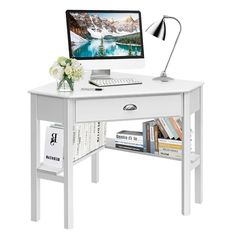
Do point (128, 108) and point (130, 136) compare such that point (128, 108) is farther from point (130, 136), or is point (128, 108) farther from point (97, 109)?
point (130, 136)

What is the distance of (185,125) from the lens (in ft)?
18.0

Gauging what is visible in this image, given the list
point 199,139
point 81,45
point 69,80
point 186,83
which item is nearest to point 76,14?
point 81,45

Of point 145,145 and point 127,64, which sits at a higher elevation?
point 127,64

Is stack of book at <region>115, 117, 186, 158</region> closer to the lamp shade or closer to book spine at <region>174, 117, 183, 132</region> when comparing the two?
book spine at <region>174, 117, 183, 132</region>

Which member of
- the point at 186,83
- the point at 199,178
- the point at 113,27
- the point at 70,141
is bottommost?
the point at 199,178

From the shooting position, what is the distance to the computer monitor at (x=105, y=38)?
224 inches

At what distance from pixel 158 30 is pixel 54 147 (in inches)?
49.3

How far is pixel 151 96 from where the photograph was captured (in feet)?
17.6

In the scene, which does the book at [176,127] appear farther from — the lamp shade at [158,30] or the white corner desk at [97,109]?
the lamp shade at [158,30]

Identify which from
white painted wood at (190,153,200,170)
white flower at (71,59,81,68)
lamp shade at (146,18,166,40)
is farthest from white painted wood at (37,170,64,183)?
lamp shade at (146,18,166,40)

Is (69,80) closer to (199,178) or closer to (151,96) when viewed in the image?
(151,96)

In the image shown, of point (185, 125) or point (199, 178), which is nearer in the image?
point (185, 125)

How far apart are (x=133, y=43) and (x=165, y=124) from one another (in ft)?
2.34

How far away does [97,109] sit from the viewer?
17.2 feet
